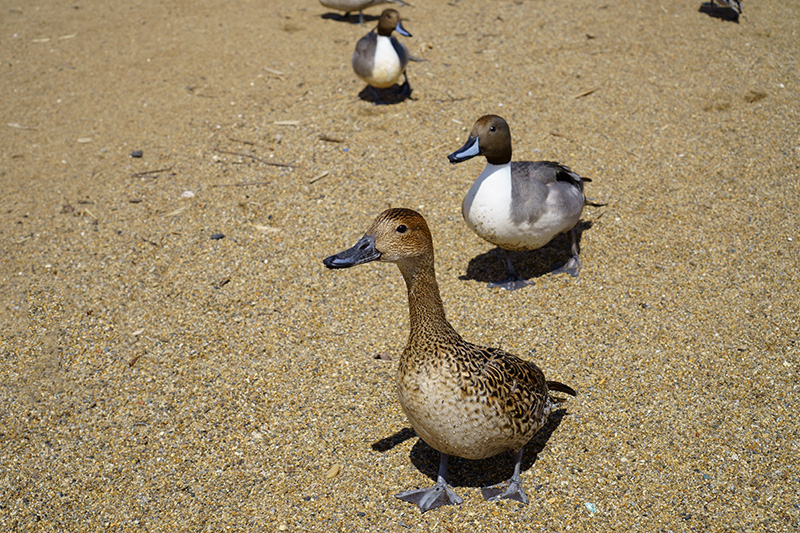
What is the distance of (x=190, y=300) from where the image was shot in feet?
16.1

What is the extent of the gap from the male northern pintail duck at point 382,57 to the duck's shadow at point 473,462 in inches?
169

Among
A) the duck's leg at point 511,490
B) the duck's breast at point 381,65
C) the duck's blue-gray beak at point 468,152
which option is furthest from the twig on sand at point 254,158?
the duck's leg at point 511,490

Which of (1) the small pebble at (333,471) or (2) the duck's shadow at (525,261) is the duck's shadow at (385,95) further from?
(1) the small pebble at (333,471)

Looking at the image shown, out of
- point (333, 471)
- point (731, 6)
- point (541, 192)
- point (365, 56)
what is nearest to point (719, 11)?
point (731, 6)

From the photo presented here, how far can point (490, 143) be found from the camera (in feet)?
15.3

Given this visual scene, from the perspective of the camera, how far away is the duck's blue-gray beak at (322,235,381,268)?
303 cm

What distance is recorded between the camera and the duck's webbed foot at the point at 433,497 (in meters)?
3.32

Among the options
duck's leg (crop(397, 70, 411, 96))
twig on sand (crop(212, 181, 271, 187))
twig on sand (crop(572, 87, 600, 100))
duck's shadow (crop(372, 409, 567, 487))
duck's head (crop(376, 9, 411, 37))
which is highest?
duck's head (crop(376, 9, 411, 37))

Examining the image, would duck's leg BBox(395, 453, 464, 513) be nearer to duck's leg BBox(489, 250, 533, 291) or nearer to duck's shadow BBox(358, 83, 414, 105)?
duck's leg BBox(489, 250, 533, 291)

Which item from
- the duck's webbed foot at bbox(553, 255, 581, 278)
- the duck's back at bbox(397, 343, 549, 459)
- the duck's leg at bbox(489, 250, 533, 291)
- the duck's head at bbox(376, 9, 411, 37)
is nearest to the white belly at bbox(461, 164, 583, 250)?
the duck's leg at bbox(489, 250, 533, 291)

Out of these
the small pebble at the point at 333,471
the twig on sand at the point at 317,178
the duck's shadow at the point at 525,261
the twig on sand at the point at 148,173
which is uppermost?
the twig on sand at the point at 317,178

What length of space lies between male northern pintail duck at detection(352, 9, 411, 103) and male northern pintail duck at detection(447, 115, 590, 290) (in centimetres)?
250

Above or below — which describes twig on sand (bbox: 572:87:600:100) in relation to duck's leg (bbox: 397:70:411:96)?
above

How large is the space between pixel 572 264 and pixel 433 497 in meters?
2.35
